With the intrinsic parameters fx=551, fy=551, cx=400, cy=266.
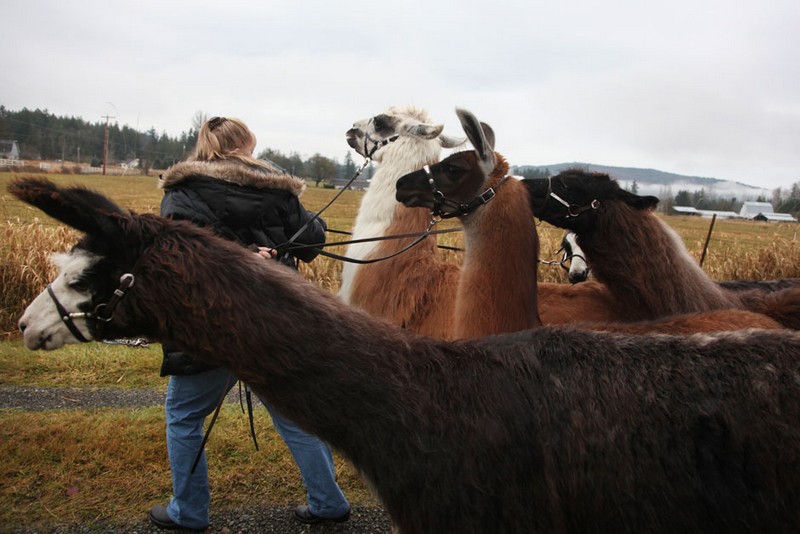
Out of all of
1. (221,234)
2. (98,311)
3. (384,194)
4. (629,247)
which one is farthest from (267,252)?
(629,247)

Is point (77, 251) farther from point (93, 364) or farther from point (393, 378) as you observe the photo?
point (93, 364)

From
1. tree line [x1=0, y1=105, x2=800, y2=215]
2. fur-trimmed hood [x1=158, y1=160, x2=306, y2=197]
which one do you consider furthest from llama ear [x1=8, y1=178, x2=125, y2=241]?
tree line [x1=0, y1=105, x2=800, y2=215]

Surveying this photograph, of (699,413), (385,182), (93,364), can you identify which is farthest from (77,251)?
(93,364)

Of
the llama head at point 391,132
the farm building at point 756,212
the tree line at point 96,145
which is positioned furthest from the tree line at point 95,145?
the llama head at point 391,132

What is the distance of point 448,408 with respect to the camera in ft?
6.82

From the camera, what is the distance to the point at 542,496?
6.57 ft

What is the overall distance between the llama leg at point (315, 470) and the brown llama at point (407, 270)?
1.15 metres

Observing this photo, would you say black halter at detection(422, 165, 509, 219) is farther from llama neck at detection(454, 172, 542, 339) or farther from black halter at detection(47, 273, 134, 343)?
black halter at detection(47, 273, 134, 343)

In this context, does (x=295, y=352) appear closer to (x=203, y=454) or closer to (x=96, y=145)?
(x=203, y=454)

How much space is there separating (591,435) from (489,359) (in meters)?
0.47

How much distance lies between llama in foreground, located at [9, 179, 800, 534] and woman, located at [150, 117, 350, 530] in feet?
3.47

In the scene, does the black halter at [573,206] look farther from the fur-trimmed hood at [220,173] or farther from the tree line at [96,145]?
the tree line at [96,145]

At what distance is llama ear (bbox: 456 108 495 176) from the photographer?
3926mm

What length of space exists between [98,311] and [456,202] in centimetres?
277
